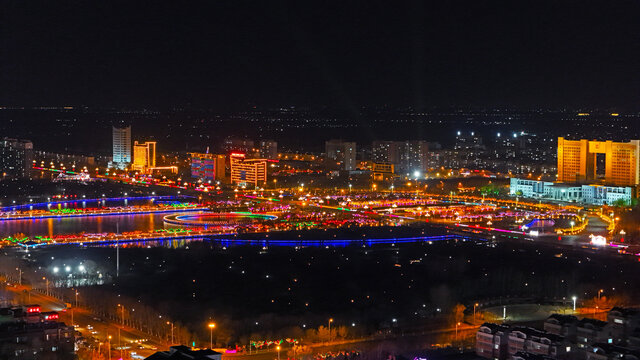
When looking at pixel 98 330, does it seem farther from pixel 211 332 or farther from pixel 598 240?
pixel 598 240

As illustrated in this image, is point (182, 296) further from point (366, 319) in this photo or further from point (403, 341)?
point (403, 341)

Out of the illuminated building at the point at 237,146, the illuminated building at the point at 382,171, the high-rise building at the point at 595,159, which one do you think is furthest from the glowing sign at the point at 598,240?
the illuminated building at the point at 237,146

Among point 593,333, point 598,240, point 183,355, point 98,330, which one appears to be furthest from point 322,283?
point 183,355

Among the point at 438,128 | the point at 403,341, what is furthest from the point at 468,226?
the point at 438,128

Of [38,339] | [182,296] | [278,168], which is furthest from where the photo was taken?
[278,168]

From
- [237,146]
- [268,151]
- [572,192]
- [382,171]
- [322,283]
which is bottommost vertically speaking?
[322,283]

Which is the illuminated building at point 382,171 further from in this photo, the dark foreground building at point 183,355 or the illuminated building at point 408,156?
the dark foreground building at point 183,355
